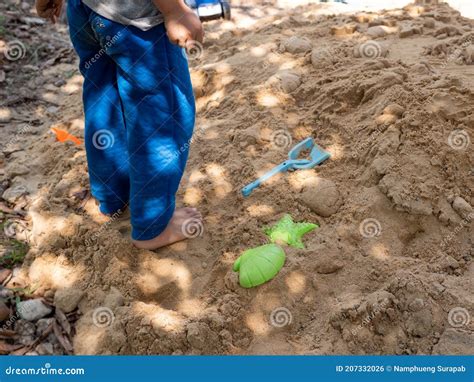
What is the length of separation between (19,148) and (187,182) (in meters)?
1.18

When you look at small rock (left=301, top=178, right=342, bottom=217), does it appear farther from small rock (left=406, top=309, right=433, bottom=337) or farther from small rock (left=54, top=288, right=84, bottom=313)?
small rock (left=54, top=288, right=84, bottom=313)

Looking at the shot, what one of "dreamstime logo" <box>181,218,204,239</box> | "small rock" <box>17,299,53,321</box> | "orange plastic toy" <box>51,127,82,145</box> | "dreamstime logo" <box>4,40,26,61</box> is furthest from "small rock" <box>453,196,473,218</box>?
"dreamstime logo" <box>4,40,26,61</box>

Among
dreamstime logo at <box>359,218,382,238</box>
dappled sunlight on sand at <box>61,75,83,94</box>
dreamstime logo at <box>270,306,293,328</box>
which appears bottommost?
dappled sunlight on sand at <box>61,75,83,94</box>

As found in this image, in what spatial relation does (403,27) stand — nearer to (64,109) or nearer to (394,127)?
(394,127)

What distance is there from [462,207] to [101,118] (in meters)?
1.54

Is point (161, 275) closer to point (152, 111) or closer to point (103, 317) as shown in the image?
point (103, 317)

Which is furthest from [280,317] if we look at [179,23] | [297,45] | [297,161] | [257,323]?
[297,45]

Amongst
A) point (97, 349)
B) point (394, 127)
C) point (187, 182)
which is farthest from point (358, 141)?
point (97, 349)

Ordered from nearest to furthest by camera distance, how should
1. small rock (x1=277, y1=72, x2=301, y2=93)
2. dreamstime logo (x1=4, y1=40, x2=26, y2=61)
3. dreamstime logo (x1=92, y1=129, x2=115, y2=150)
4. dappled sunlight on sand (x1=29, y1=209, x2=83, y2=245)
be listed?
dreamstime logo (x1=92, y1=129, x2=115, y2=150) → dappled sunlight on sand (x1=29, y1=209, x2=83, y2=245) → small rock (x1=277, y1=72, x2=301, y2=93) → dreamstime logo (x1=4, y1=40, x2=26, y2=61)

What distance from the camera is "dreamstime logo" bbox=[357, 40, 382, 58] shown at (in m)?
2.87

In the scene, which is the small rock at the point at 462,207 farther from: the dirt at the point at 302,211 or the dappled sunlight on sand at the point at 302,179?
the dappled sunlight on sand at the point at 302,179

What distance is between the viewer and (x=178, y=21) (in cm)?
155

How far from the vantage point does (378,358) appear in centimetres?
162

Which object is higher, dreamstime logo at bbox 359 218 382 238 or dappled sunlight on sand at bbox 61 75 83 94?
dreamstime logo at bbox 359 218 382 238
